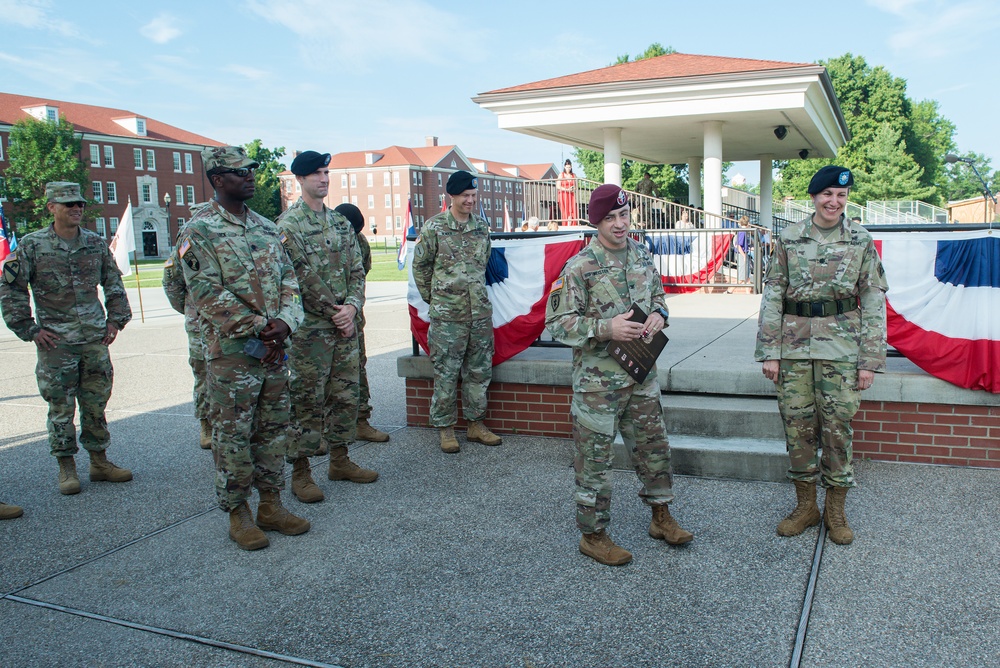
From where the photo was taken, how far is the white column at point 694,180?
75.6 ft

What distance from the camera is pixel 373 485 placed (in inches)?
201

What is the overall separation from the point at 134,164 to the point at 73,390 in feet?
239

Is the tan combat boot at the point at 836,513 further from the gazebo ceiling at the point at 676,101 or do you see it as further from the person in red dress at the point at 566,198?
the person in red dress at the point at 566,198

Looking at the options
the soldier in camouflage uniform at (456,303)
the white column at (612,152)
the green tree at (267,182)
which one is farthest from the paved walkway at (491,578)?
the green tree at (267,182)

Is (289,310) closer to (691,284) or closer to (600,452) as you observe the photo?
(600,452)

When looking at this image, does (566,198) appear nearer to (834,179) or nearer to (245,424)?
(834,179)

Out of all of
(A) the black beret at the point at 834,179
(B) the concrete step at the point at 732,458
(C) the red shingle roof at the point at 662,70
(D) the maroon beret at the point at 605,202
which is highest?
(C) the red shingle roof at the point at 662,70

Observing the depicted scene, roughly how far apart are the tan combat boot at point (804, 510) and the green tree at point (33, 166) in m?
59.0

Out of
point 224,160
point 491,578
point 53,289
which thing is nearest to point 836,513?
point 491,578

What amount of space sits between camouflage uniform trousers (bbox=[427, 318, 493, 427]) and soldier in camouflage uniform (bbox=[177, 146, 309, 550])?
1.74 metres

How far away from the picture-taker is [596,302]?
377 cm

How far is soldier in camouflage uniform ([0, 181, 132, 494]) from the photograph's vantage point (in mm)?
5098

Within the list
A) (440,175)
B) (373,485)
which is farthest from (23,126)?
(373,485)

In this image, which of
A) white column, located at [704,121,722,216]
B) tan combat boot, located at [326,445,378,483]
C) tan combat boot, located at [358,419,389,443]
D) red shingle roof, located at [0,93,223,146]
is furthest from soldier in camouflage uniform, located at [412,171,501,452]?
red shingle roof, located at [0,93,223,146]
